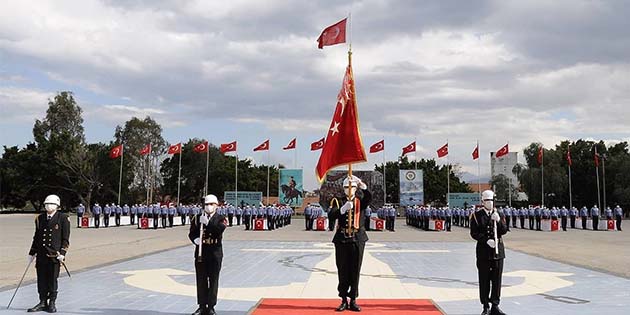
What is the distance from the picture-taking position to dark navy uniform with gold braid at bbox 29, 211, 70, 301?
8148mm

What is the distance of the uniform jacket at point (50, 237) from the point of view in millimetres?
8211

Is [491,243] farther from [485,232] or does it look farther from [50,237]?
[50,237]

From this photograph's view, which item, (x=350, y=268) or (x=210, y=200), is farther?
(x=350, y=268)

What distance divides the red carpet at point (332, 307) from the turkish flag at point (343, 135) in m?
2.01

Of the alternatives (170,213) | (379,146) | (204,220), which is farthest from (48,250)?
(379,146)

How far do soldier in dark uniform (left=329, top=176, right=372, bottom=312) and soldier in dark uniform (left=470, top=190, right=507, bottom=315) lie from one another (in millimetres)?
1660

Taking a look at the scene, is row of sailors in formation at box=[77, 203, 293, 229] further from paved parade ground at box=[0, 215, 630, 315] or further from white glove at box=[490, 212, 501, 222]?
Answer: white glove at box=[490, 212, 501, 222]

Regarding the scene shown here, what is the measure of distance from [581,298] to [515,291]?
3.82 ft

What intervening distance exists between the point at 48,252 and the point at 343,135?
4821mm

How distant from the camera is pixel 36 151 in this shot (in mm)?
66625

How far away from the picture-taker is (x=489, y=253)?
312 inches

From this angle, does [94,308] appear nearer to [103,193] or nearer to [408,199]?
[408,199]

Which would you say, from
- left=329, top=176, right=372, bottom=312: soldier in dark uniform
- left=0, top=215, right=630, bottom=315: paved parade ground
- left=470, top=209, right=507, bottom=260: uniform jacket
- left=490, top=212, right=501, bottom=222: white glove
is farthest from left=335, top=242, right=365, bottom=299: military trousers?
left=490, top=212, right=501, bottom=222: white glove

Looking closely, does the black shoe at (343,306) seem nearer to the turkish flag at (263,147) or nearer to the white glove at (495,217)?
the white glove at (495,217)
